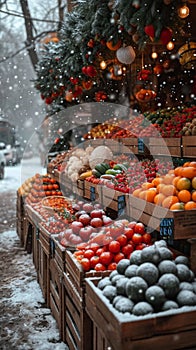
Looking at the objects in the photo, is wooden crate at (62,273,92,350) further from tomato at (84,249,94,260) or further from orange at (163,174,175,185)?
orange at (163,174,175,185)

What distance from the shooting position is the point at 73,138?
39.1 ft

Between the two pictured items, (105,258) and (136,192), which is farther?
(136,192)

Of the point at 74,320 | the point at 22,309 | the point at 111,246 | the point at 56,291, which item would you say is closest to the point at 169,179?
the point at 111,246

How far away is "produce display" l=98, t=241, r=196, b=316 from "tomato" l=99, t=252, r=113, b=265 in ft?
1.46

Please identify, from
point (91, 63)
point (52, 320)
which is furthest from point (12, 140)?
point (52, 320)

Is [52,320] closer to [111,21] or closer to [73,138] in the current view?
[111,21]

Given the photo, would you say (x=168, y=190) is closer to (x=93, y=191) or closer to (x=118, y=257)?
(x=118, y=257)

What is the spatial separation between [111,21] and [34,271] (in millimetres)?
3735

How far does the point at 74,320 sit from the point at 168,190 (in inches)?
54.8

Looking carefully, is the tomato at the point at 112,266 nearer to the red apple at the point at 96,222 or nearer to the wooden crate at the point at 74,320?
the wooden crate at the point at 74,320

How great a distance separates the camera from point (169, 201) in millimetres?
3373

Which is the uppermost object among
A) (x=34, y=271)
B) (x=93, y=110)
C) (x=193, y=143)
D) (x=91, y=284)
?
(x=93, y=110)

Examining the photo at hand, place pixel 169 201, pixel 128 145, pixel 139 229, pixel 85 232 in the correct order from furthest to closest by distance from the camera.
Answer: pixel 128 145 → pixel 85 232 → pixel 139 229 → pixel 169 201

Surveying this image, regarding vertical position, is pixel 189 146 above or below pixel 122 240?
above
